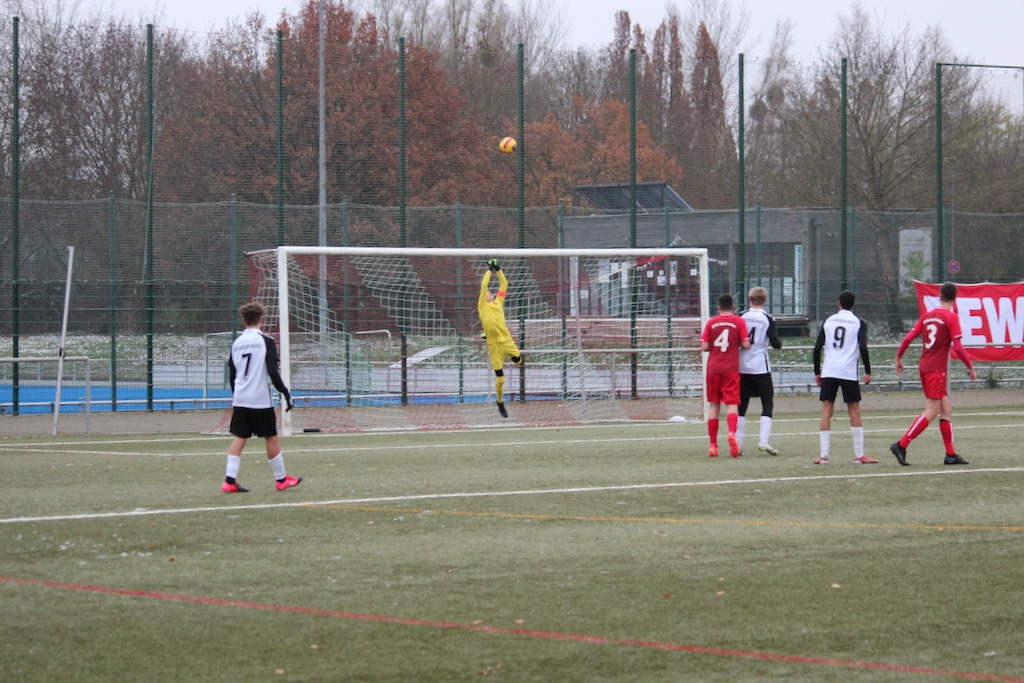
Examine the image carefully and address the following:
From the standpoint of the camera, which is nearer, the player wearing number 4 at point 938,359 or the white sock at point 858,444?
the player wearing number 4 at point 938,359

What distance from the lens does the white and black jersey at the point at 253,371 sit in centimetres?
1027

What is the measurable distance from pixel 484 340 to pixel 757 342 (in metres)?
6.74

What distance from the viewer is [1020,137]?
1188 inches

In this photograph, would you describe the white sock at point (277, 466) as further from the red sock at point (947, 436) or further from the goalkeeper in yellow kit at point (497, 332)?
the goalkeeper in yellow kit at point (497, 332)

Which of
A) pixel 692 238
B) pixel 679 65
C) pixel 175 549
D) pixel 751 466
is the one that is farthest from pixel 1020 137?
pixel 175 549

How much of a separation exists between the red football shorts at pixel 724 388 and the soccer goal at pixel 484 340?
5.17 metres

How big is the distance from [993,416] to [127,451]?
13.0 metres

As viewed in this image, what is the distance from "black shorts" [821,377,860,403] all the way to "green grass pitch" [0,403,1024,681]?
0.82 meters

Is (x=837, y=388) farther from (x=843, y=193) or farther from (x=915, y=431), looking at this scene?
(x=843, y=193)

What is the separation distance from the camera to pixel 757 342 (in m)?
13.4

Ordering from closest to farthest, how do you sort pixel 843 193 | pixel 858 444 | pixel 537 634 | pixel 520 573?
pixel 537 634 → pixel 520 573 → pixel 858 444 → pixel 843 193

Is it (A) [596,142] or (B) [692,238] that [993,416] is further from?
(A) [596,142]

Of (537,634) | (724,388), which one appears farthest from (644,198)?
(537,634)

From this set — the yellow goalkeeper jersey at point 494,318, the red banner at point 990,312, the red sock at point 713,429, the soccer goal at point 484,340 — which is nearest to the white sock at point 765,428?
the red sock at point 713,429
